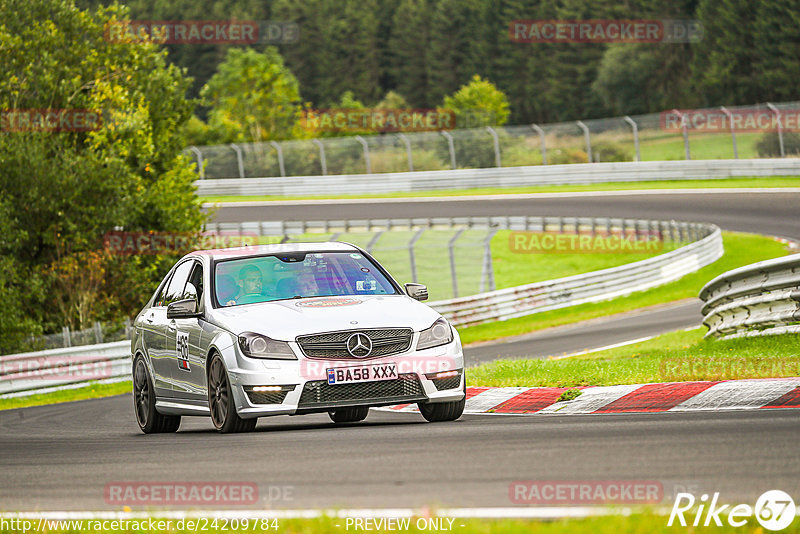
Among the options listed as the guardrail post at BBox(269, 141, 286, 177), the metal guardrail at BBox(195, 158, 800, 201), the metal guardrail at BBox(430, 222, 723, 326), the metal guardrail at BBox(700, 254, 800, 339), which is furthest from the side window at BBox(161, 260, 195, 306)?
the guardrail post at BBox(269, 141, 286, 177)

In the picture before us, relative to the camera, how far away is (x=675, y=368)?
34.9ft

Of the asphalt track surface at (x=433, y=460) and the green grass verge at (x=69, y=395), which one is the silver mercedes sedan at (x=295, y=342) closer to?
→ the asphalt track surface at (x=433, y=460)

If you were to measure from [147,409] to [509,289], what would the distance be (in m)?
17.8

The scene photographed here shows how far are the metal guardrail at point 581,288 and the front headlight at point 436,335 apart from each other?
1655 centimetres

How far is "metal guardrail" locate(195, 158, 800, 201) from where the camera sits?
43.9 meters

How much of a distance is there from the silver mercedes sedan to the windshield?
12 mm

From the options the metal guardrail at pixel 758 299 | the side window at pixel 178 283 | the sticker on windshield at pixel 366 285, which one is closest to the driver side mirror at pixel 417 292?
the sticker on windshield at pixel 366 285

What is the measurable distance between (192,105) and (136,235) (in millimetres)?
5574

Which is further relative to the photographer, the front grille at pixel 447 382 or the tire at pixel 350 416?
the tire at pixel 350 416

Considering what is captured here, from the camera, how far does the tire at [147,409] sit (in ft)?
36.6

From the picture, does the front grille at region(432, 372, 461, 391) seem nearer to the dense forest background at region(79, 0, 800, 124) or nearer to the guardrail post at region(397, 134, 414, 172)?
the guardrail post at region(397, 134, 414, 172)

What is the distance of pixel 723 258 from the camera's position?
3228 centimetres

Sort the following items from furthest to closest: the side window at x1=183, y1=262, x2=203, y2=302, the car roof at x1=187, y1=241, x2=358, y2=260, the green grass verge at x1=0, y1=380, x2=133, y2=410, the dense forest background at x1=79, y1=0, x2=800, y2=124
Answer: the dense forest background at x1=79, y1=0, x2=800, y2=124 → the green grass verge at x1=0, y1=380, x2=133, y2=410 → the car roof at x1=187, y1=241, x2=358, y2=260 → the side window at x1=183, y1=262, x2=203, y2=302

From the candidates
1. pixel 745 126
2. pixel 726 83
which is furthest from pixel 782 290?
pixel 726 83
